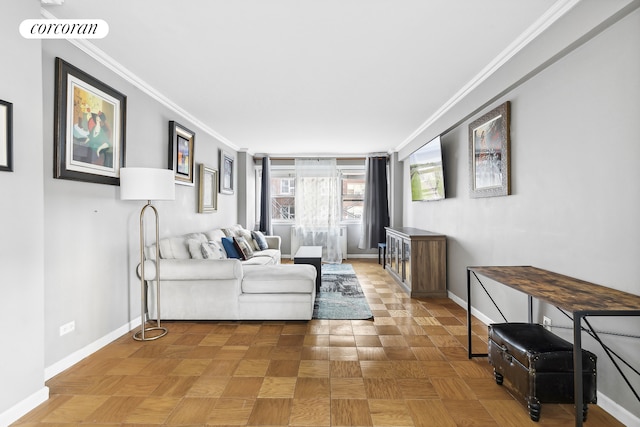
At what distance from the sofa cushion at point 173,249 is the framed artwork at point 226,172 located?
219 centimetres

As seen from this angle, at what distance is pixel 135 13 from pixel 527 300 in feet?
11.6

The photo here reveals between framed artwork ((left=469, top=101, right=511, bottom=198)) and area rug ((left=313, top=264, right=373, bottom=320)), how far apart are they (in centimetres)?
182

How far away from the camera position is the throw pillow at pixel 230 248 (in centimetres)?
482

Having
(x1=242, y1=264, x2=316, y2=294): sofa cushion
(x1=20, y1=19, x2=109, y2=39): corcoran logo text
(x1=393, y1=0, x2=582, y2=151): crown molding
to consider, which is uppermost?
(x1=393, y1=0, x2=582, y2=151): crown molding

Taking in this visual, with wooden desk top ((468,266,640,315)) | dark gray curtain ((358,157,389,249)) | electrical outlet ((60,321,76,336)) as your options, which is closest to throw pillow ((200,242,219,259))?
electrical outlet ((60,321,76,336))

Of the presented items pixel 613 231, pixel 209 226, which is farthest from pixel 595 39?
pixel 209 226

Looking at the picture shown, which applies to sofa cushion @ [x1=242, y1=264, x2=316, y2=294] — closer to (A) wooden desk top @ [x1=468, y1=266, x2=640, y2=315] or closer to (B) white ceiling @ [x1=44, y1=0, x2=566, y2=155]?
(A) wooden desk top @ [x1=468, y1=266, x2=640, y2=315]

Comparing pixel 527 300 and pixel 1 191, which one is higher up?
pixel 1 191

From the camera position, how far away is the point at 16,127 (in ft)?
6.12

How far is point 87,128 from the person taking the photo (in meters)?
2.65

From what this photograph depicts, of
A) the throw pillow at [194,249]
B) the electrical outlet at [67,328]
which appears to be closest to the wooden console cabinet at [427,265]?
the throw pillow at [194,249]

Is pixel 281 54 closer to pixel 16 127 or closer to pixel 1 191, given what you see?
pixel 16 127

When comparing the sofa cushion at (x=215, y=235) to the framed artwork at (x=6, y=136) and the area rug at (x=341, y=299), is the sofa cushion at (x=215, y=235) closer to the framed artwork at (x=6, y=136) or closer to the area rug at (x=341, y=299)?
the area rug at (x=341, y=299)

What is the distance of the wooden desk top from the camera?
1533mm
